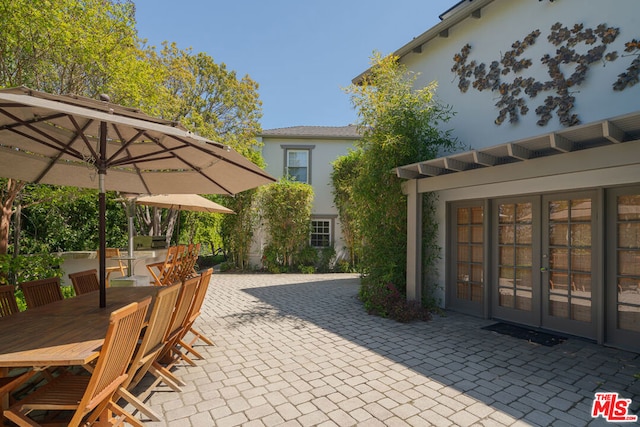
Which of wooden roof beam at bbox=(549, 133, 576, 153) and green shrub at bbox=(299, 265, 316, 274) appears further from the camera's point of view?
green shrub at bbox=(299, 265, 316, 274)

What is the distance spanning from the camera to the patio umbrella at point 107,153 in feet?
9.09

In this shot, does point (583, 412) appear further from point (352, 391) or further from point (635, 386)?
point (352, 391)

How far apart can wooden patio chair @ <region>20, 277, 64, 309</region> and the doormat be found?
6.06 metres

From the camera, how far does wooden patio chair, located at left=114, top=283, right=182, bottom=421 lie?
249 centimetres

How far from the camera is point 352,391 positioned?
325 cm

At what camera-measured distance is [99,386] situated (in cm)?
213

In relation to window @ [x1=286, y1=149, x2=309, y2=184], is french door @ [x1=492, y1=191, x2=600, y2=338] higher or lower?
lower

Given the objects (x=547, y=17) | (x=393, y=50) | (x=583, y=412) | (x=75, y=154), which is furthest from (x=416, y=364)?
(x=393, y=50)

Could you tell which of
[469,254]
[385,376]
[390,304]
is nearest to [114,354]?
[385,376]

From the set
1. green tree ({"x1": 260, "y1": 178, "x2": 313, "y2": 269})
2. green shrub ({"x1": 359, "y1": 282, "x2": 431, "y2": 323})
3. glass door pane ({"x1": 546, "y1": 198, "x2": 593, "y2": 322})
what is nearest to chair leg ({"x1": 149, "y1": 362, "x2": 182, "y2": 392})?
green shrub ({"x1": 359, "y1": 282, "x2": 431, "y2": 323})

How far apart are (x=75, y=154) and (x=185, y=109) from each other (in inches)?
353

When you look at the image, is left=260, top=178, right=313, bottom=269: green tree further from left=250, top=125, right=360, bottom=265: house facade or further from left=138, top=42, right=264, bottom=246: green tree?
left=250, top=125, right=360, bottom=265: house facade

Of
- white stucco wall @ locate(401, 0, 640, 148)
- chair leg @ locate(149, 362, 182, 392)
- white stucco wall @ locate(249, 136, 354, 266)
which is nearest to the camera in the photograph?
chair leg @ locate(149, 362, 182, 392)

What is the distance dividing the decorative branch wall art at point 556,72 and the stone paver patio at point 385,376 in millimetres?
3529
